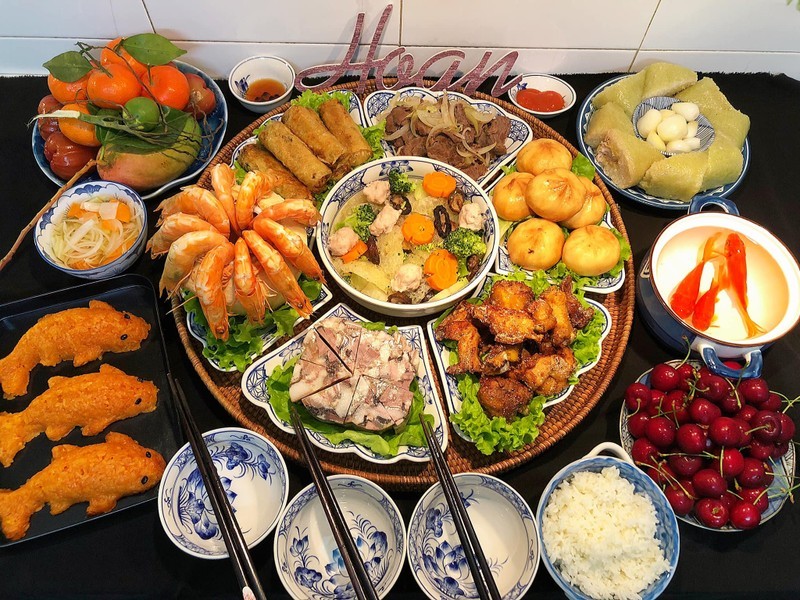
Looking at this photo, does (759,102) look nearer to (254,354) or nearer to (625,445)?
(625,445)

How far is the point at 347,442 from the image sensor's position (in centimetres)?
236

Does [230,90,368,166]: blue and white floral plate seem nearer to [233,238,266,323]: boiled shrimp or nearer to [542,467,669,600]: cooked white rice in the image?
[233,238,266,323]: boiled shrimp

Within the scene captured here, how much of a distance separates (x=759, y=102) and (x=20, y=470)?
4.76 m

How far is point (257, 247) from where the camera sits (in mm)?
2328

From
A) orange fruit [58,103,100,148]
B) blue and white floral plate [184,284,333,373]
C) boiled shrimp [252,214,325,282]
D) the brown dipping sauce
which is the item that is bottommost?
blue and white floral plate [184,284,333,373]

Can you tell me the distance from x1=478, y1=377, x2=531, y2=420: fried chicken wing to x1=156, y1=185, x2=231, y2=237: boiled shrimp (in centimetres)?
134

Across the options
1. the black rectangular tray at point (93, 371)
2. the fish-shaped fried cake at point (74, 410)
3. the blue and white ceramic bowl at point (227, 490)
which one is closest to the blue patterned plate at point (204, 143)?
the black rectangular tray at point (93, 371)

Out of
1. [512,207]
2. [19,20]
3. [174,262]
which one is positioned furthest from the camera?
[19,20]

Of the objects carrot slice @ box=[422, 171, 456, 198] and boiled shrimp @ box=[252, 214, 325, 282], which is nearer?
boiled shrimp @ box=[252, 214, 325, 282]

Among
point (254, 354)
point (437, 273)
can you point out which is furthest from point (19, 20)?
point (437, 273)

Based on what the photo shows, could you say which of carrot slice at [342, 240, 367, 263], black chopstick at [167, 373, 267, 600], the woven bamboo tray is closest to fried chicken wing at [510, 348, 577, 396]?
the woven bamboo tray

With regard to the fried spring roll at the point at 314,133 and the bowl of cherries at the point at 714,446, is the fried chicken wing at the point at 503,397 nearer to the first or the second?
the bowl of cherries at the point at 714,446

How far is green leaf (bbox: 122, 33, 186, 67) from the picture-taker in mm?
2939

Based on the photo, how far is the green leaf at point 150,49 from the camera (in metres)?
2.94
